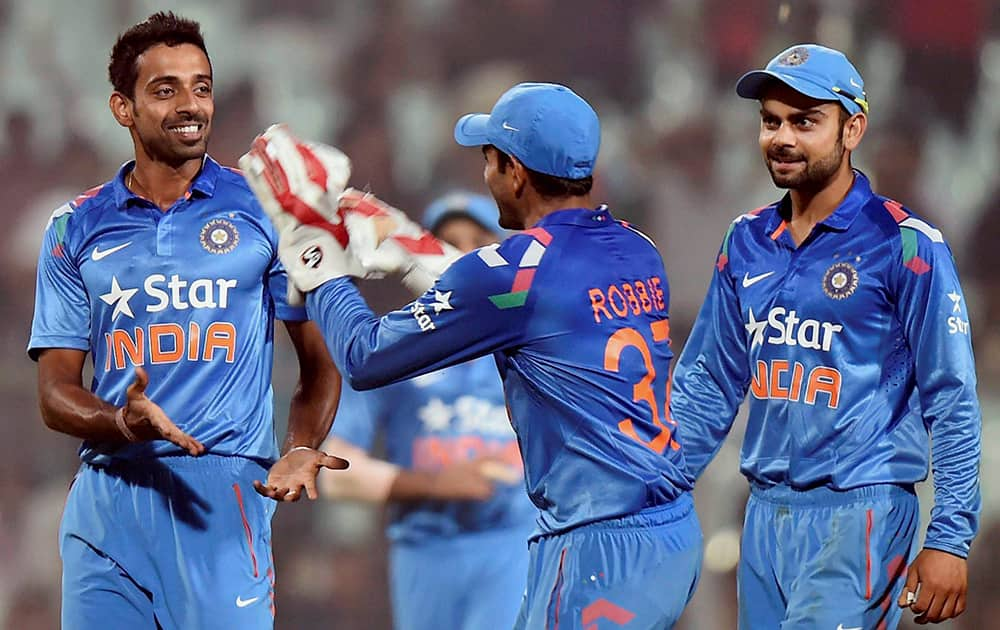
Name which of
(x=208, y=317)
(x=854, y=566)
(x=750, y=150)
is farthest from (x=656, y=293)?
(x=750, y=150)

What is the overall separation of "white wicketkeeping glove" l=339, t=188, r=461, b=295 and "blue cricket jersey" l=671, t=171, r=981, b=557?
0.70 meters

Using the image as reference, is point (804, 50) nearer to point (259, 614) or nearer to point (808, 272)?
point (808, 272)

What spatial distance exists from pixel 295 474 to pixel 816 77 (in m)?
1.34

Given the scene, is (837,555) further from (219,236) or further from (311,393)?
(219,236)

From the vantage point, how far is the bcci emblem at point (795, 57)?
2.99m

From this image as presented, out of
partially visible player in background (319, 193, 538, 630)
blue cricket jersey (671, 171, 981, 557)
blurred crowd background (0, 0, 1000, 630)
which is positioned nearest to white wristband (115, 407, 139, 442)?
blue cricket jersey (671, 171, 981, 557)

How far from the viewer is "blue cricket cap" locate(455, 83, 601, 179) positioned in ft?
8.52

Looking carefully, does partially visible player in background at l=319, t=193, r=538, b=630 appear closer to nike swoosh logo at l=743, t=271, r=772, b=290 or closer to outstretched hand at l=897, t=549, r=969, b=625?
nike swoosh logo at l=743, t=271, r=772, b=290

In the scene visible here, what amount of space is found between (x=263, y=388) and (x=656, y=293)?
2.84ft

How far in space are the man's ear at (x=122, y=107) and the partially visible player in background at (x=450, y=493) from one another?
1.29m

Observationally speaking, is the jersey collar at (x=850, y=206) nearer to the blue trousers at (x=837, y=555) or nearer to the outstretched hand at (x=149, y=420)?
the blue trousers at (x=837, y=555)

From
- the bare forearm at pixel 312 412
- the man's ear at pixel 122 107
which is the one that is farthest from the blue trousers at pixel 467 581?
the man's ear at pixel 122 107

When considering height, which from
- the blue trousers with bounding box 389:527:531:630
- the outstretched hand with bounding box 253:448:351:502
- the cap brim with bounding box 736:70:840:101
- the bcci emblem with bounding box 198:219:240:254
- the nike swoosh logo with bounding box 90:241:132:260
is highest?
the cap brim with bounding box 736:70:840:101

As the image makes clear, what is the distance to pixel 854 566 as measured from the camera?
2855 millimetres
